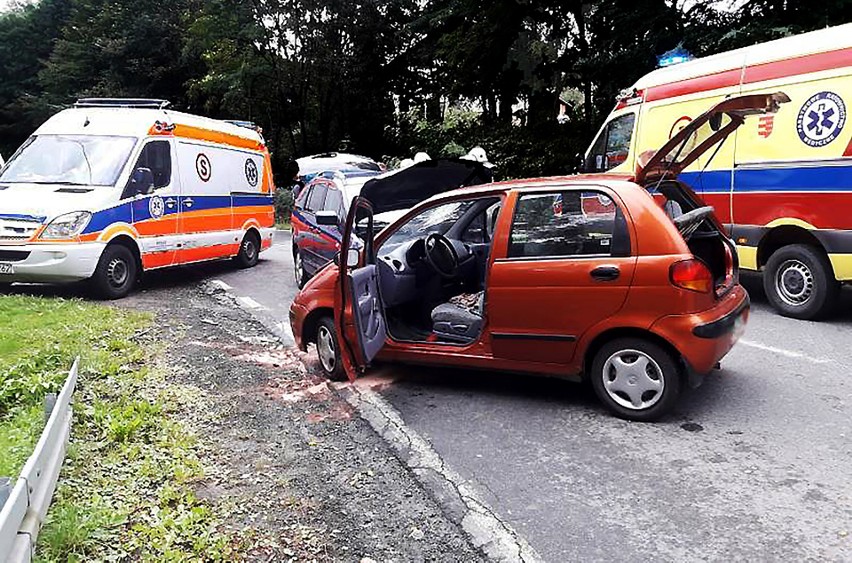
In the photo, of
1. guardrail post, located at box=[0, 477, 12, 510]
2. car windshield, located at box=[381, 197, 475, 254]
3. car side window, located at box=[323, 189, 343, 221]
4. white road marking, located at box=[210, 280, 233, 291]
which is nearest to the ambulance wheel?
white road marking, located at box=[210, 280, 233, 291]

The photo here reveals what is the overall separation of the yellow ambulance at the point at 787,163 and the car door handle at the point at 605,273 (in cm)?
255

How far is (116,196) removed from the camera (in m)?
9.30

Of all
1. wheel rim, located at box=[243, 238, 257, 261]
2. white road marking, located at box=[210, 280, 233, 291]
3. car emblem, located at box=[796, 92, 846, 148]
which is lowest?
white road marking, located at box=[210, 280, 233, 291]

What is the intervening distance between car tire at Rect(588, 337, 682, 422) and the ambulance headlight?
6.86m

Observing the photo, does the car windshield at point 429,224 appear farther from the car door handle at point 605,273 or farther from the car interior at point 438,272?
the car door handle at point 605,273

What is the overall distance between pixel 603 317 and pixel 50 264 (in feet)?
23.0

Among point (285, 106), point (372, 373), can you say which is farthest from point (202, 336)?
point (285, 106)

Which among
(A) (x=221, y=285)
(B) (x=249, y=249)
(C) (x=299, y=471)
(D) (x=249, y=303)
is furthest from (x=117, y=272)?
(C) (x=299, y=471)

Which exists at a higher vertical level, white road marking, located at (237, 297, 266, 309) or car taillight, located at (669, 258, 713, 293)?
car taillight, located at (669, 258, 713, 293)

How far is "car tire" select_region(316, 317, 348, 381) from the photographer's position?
577cm

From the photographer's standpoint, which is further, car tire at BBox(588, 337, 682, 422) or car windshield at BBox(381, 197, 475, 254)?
car windshield at BBox(381, 197, 475, 254)

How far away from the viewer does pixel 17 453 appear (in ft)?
13.1

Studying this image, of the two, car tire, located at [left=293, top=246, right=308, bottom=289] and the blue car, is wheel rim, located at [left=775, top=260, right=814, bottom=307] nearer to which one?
the blue car

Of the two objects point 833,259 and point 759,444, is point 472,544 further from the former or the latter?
point 833,259
